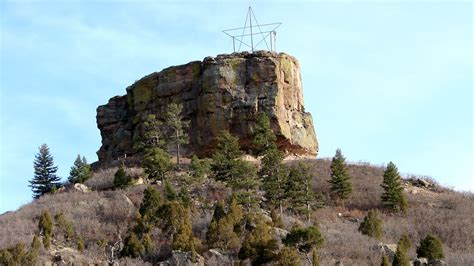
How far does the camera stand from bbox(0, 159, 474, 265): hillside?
113 ft

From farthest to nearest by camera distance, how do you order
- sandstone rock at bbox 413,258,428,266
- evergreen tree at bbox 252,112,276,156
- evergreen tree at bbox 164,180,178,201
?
1. evergreen tree at bbox 252,112,276,156
2. evergreen tree at bbox 164,180,178,201
3. sandstone rock at bbox 413,258,428,266

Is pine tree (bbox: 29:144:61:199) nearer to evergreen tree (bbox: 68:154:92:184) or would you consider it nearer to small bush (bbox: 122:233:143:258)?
evergreen tree (bbox: 68:154:92:184)

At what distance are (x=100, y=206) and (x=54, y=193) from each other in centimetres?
949

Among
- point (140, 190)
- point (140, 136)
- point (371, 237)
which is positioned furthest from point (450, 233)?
point (140, 136)

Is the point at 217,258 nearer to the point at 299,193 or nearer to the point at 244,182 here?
the point at 244,182

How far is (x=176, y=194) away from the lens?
43.0 m

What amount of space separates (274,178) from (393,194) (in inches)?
314

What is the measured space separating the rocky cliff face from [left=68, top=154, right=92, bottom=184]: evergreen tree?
5972 millimetres

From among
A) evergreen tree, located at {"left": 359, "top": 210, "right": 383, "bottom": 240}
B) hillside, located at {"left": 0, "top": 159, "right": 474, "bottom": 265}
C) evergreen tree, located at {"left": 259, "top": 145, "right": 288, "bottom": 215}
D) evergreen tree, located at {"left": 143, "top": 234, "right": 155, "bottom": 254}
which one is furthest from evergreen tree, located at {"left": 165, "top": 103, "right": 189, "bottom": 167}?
evergreen tree, located at {"left": 143, "top": 234, "right": 155, "bottom": 254}

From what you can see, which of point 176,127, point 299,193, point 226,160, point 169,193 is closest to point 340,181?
point 299,193

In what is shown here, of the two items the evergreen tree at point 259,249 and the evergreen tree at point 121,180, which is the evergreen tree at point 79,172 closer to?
the evergreen tree at point 121,180

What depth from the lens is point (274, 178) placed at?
44.5 m

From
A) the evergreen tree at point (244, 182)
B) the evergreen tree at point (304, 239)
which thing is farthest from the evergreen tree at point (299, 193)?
the evergreen tree at point (304, 239)

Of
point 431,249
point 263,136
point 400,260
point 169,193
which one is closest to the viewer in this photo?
point 400,260
